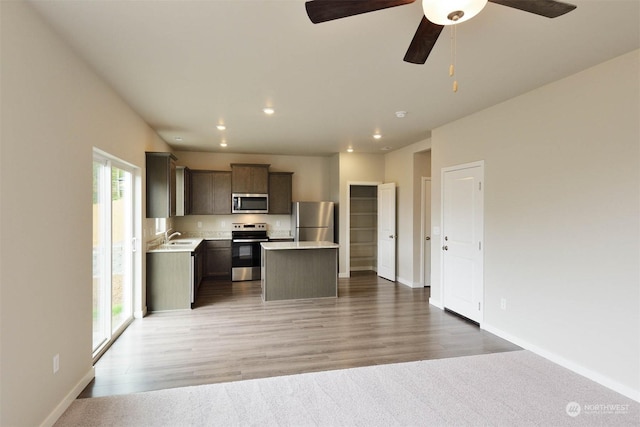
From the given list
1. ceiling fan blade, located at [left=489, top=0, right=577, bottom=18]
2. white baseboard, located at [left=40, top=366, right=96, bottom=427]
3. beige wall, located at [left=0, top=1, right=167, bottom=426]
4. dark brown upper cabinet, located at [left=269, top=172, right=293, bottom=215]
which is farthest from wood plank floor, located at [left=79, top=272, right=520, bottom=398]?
ceiling fan blade, located at [left=489, top=0, right=577, bottom=18]

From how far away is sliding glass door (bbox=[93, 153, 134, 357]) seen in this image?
3.33 meters

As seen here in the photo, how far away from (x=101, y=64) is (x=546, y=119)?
411 centimetres

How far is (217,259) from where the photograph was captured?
6.99 metres

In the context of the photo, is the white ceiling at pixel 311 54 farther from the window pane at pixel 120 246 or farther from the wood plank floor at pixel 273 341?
the wood plank floor at pixel 273 341

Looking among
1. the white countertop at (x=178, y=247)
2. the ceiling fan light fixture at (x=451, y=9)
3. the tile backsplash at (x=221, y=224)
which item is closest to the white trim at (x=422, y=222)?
the tile backsplash at (x=221, y=224)

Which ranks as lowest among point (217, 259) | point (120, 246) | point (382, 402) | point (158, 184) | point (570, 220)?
point (382, 402)

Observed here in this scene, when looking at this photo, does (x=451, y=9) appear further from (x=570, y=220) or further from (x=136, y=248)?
(x=136, y=248)

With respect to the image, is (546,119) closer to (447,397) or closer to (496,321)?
(496,321)

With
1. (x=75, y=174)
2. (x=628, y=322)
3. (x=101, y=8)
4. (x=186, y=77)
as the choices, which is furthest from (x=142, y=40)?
(x=628, y=322)

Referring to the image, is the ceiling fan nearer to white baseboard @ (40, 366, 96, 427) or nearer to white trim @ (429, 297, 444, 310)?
white baseboard @ (40, 366, 96, 427)

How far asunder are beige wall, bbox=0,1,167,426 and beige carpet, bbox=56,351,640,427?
1.55 feet

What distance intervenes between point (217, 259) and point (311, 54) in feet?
17.3

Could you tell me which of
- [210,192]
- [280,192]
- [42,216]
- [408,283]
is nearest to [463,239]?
[408,283]

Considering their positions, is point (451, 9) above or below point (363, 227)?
above
